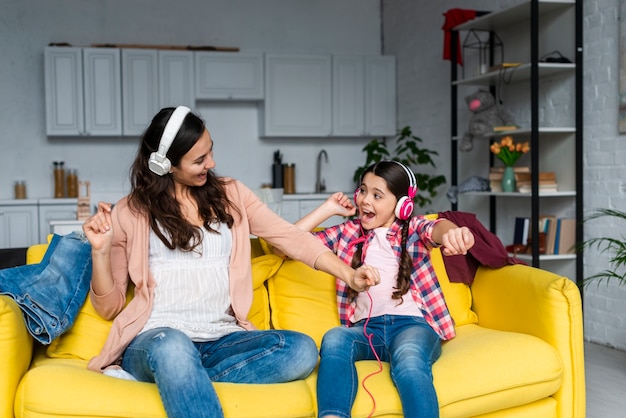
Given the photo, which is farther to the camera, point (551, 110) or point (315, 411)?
point (551, 110)

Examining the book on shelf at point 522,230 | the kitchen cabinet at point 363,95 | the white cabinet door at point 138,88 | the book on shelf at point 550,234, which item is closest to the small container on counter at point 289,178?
the kitchen cabinet at point 363,95

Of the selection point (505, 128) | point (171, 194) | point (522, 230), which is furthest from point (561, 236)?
point (171, 194)

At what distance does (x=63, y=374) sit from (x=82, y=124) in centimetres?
453

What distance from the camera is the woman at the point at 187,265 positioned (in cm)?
216

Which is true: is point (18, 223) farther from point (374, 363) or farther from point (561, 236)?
point (374, 363)

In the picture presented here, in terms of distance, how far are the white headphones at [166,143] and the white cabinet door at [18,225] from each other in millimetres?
4107

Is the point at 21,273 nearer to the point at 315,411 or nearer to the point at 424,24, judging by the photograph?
the point at 315,411

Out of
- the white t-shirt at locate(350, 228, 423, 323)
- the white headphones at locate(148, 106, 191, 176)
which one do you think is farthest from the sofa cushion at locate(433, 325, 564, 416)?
the white headphones at locate(148, 106, 191, 176)

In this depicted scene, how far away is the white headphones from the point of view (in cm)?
226

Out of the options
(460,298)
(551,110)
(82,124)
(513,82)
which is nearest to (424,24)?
(513,82)

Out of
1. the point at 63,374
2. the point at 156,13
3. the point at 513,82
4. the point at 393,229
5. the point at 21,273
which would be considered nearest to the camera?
the point at 63,374

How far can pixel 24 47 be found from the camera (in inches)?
253

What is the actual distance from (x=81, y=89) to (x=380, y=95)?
8.97 ft

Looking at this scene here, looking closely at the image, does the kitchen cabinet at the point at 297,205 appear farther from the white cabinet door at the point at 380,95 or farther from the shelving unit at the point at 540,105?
the shelving unit at the point at 540,105
